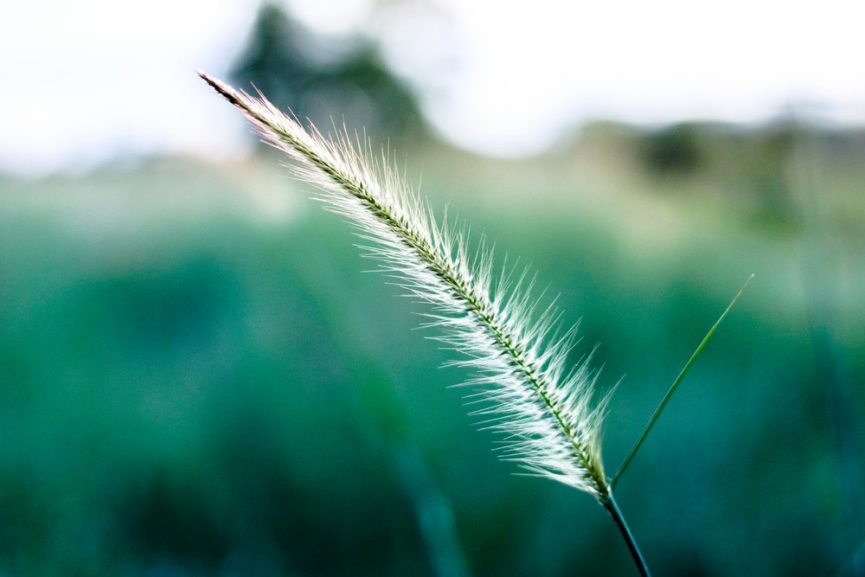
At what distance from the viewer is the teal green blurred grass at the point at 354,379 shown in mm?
1840

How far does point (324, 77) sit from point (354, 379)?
180cm

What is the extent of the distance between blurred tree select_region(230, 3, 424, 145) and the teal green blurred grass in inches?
28.3

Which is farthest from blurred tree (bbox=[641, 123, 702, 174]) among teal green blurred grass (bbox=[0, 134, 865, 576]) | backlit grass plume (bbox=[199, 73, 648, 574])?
backlit grass plume (bbox=[199, 73, 648, 574])

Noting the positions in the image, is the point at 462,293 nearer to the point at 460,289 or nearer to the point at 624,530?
the point at 460,289

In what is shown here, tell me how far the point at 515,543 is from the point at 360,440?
576mm

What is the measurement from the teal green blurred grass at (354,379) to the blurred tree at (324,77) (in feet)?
2.36

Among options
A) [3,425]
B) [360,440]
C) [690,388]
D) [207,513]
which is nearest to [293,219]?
[360,440]

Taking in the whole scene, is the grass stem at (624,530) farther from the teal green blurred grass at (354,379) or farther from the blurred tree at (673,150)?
the blurred tree at (673,150)

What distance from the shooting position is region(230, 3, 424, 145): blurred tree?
2932 millimetres

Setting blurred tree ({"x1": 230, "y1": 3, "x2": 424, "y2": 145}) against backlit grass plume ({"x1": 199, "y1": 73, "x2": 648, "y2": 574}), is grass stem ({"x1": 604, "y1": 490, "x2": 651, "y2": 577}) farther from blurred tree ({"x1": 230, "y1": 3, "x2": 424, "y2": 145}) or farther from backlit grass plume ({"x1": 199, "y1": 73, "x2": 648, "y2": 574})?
blurred tree ({"x1": 230, "y1": 3, "x2": 424, "y2": 145})

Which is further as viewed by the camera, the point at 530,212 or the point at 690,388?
the point at 530,212

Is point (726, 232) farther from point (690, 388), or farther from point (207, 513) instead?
point (207, 513)

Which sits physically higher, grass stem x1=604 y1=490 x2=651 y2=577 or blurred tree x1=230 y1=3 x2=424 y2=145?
blurred tree x1=230 y1=3 x2=424 y2=145

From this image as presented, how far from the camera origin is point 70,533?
168 centimetres
